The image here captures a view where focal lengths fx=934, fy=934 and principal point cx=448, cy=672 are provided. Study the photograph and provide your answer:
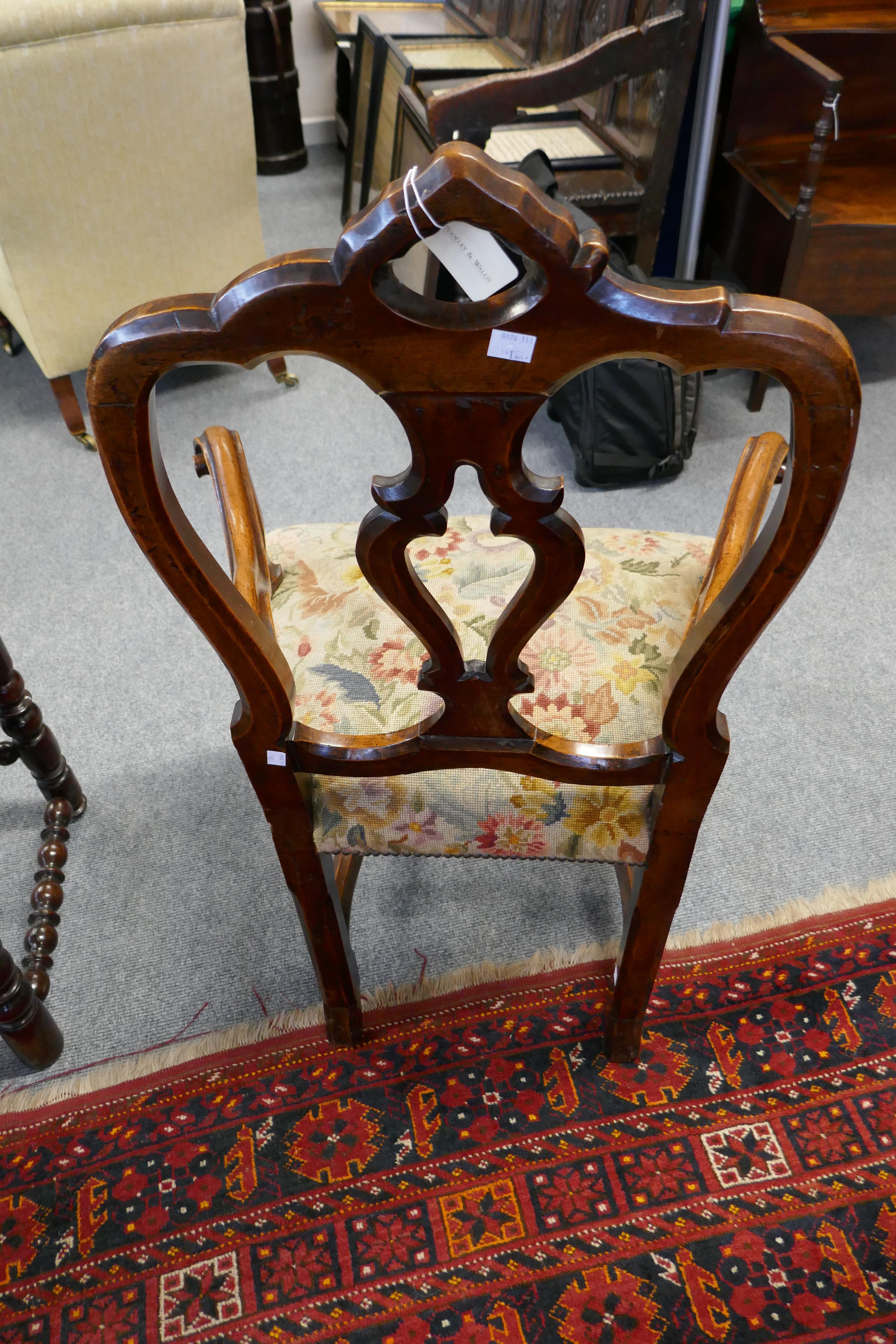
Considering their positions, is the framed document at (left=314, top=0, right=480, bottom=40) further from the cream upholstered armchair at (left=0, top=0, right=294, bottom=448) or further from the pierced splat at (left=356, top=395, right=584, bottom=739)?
the pierced splat at (left=356, top=395, right=584, bottom=739)

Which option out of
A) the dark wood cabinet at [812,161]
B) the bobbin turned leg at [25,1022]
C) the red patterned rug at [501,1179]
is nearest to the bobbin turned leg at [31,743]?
the bobbin turned leg at [25,1022]

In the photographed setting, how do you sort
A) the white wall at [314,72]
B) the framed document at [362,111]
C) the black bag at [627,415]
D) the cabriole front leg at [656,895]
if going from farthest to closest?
the white wall at [314,72] < the framed document at [362,111] < the black bag at [627,415] < the cabriole front leg at [656,895]

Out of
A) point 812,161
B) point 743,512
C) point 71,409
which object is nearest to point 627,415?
point 812,161

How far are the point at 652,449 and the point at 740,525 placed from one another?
3.83 feet

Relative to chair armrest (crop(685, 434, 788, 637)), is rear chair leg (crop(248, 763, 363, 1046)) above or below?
below

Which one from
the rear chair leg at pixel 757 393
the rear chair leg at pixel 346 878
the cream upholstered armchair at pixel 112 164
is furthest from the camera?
the rear chair leg at pixel 757 393

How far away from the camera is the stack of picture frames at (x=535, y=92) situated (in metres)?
1.72

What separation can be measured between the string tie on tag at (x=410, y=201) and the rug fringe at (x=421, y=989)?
97cm

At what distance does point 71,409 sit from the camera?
83.2 inches

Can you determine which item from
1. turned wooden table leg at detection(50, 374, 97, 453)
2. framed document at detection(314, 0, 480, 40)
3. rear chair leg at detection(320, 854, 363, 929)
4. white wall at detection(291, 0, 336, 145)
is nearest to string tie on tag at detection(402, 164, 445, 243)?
rear chair leg at detection(320, 854, 363, 929)

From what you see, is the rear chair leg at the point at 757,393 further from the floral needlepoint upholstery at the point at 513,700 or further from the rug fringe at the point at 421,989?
the floral needlepoint upholstery at the point at 513,700

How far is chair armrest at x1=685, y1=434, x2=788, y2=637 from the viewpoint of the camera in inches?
32.8

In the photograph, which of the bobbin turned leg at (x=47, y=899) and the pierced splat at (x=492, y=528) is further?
the bobbin turned leg at (x=47, y=899)

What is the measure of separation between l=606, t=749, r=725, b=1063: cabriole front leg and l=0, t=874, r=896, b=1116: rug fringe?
0.11 m
